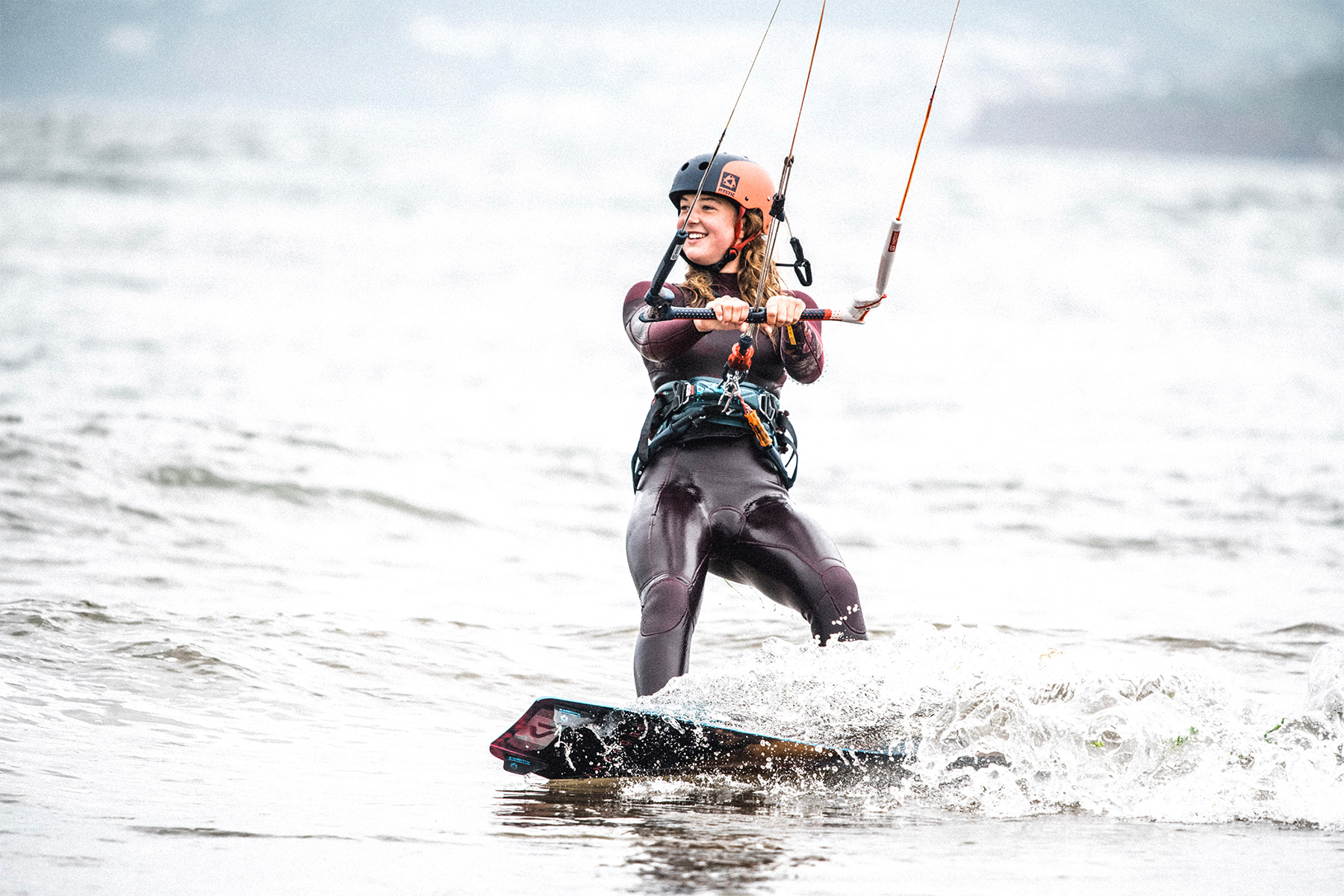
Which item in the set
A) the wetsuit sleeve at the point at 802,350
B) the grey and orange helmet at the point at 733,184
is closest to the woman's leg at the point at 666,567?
the wetsuit sleeve at the point at 802,350

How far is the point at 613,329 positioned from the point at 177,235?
1508cm

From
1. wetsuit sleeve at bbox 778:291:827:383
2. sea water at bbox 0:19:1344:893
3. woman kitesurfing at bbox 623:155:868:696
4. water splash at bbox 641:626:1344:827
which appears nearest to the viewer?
sea water at bbox 0:19:1344:893

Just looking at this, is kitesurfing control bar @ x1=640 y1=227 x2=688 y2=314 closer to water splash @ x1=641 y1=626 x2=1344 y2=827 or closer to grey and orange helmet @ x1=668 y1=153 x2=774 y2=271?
grey and orange helmet @ x1=668 y1=153 x2=774 y2=271

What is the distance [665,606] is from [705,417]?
2.39 feet

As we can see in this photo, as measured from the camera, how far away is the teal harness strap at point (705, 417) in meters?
5.13

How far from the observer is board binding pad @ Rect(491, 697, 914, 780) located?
15.0 ft

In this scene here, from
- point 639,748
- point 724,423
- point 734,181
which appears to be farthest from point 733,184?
point 639,748

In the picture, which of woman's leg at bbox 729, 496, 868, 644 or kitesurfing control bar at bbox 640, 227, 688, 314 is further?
woman's leg at bbox 729, 496, 868, 644

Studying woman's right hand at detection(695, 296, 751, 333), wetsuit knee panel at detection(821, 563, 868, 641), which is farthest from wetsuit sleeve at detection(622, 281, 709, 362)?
wetsuit knee panel at detection(821, 563, 868, 641)

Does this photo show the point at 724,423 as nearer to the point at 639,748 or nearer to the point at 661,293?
the point at 661,293

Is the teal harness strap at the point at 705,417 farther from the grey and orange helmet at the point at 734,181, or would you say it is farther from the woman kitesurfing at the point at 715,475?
the grey and orange helmet at the point at 734,181

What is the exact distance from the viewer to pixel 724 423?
16.9ft

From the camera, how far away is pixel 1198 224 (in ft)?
164

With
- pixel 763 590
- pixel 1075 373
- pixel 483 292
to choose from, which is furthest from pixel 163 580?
pixel 483 292
